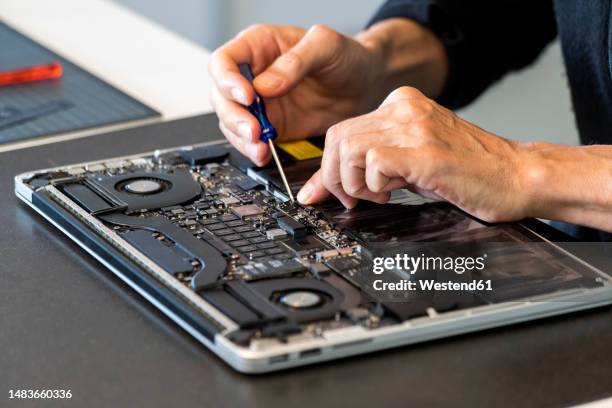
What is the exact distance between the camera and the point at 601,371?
0.91 metres

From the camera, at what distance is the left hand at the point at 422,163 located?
108 cm

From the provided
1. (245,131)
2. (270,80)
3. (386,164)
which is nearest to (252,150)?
(245,131)

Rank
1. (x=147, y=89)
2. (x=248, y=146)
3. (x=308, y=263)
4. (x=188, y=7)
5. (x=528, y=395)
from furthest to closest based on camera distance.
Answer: (x=188, y=7)
(x=147, y=89)
(x=248, y=146)
(x=308, y=263)
(x=528, y=395)

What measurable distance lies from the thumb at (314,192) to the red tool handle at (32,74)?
757 mm

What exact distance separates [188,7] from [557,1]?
2957 millimetres

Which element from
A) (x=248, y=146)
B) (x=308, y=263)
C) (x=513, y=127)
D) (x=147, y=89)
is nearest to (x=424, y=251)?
(x=308, y=263)

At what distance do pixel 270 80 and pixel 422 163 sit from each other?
1.13 ft

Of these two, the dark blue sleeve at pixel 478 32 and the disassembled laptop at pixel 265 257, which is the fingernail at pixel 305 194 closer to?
the disassembled laptop at pixel 265 257

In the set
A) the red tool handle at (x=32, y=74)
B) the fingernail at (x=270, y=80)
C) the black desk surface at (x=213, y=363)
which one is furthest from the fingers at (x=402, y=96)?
the red tool handle at (x=32, y=74)

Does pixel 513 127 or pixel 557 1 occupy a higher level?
pixel 557 1

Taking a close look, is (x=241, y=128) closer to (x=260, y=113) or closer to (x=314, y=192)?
(x=260, y=113)

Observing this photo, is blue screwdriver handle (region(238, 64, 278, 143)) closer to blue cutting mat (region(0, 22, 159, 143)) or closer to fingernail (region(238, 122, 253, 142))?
fingernail (region(238, 122, 253, 142))

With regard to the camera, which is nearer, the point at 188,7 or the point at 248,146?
the point at 248,146

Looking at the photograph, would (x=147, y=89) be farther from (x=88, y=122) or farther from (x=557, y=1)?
(x=557, y=1)
